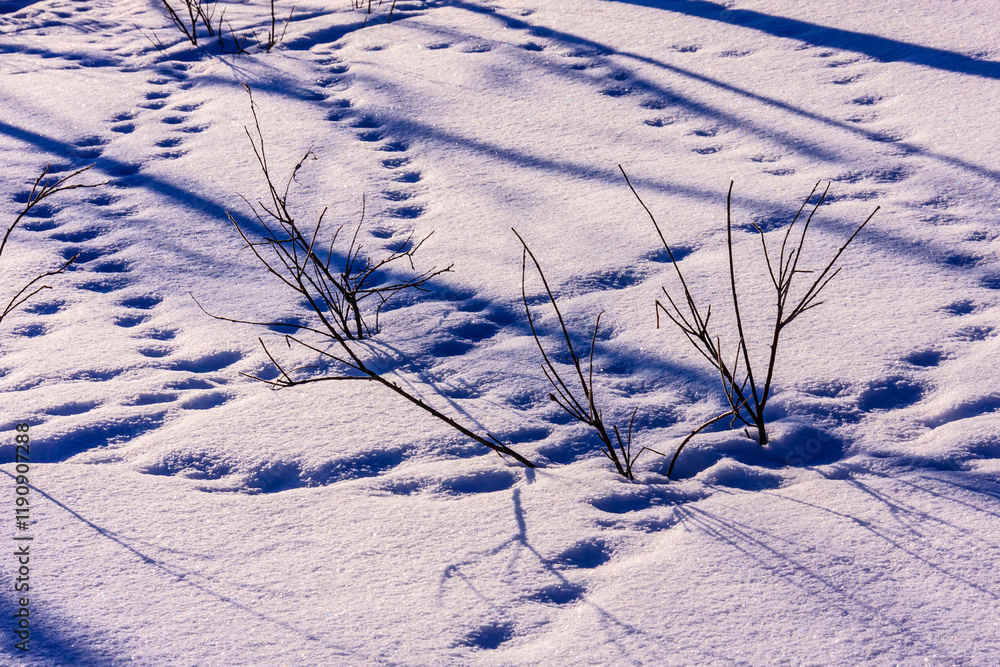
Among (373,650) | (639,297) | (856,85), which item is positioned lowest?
(373,650)

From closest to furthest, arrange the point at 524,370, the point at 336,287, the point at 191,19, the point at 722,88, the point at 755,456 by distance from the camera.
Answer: the point at 755,456
the point at 524,370
the point at 336,287
the point at 722,88
the point at 191,19

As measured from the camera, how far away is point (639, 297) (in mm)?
2250

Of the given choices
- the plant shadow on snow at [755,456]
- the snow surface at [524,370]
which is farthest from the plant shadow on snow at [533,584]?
the plant shadow on snow at [755,456]

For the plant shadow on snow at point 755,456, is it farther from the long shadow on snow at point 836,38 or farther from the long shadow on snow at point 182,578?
the long shadow on snow at point 836,38

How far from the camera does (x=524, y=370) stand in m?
1.98

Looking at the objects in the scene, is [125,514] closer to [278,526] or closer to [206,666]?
[278,526]

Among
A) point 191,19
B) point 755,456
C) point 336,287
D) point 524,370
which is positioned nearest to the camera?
point 755,456

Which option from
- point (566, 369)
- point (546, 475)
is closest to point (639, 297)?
point (566, 369)

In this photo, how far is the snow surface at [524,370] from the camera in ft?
4.02

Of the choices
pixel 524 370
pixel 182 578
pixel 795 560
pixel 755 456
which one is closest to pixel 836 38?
pixel 524 370

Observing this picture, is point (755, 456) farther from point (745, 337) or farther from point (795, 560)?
point (745, 337)

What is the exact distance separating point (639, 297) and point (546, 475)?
85 cm

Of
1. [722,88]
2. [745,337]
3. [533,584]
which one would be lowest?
[533,584]

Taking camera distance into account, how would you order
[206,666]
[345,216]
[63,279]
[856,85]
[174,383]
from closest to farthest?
[206,666] → [174,383] → [63,279] → [345,216] → [856,85]
